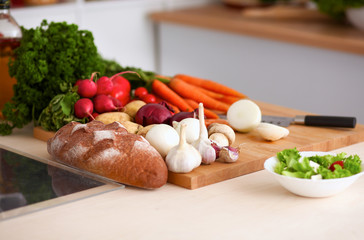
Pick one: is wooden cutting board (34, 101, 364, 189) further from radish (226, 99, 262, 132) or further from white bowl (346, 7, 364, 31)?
white bowl (346, 7, 364, 31)

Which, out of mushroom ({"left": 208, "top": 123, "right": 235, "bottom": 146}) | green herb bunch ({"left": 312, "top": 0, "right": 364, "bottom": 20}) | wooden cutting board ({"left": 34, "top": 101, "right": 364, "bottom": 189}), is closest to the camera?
wooden cutting board ({"left": 34, "top": 101, "right": 364, "bottom": 189})

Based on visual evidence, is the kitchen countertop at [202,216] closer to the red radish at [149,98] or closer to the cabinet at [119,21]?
the red radish at [149,98]

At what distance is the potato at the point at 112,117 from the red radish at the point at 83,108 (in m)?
0.03

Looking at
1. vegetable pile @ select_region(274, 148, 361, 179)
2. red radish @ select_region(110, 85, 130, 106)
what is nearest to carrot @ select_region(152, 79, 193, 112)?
red radish @ select_region(110, 85, 130, 106)

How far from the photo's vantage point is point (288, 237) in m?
1.02

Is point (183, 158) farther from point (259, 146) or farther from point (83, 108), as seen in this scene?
point (83, 108)

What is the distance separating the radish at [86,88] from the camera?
157cm

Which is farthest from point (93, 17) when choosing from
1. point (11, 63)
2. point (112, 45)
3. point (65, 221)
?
point (65, 221)

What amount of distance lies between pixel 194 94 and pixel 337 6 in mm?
1547

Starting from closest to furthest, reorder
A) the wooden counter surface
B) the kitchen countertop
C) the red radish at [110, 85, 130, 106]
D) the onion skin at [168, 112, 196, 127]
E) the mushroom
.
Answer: the kitchen countertop → the mushroom → the onion skin at [168, 112, 196, 127] → the red radish at [110, 85, 130, 106] → the wooden counter surface

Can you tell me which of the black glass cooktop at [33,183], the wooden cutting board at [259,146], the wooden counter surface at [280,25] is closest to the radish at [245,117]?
the wooden cutting board at [259,146]

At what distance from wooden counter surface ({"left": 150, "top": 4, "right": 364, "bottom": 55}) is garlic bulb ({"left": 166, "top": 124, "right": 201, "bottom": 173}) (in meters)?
1.66

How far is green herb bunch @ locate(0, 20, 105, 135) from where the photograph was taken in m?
1.62

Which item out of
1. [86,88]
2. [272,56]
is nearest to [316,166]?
[86,88]
